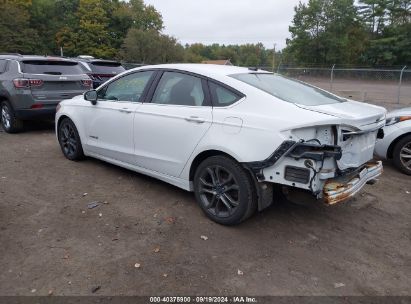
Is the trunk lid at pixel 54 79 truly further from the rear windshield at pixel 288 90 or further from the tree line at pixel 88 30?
the tree line at pixel 88 30

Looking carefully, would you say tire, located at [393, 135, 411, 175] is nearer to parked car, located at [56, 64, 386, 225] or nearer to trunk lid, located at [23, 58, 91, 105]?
parked car, located at [56, 64, 386, 225]

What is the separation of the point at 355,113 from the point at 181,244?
6.89 feet

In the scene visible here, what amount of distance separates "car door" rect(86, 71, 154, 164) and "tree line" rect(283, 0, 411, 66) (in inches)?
1605

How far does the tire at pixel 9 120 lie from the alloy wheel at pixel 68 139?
254 cm

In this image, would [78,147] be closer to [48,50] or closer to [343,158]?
[343,158]

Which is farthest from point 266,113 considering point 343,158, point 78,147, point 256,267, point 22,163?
point 22,163

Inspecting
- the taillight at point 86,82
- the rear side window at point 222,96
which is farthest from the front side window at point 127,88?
the taillight at point 86,82

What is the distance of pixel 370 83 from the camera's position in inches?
→ 623

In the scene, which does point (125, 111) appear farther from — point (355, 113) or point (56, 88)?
point (56, 88)

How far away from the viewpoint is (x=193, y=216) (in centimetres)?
405

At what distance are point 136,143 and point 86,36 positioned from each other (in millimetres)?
65330

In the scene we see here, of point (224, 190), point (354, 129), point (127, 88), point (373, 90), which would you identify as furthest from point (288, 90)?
point (373, 90)

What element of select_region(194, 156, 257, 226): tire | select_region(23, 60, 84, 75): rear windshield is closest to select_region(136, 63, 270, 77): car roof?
select_region(194, 156, 257, 226): tire

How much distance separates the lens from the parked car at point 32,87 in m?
7.53
